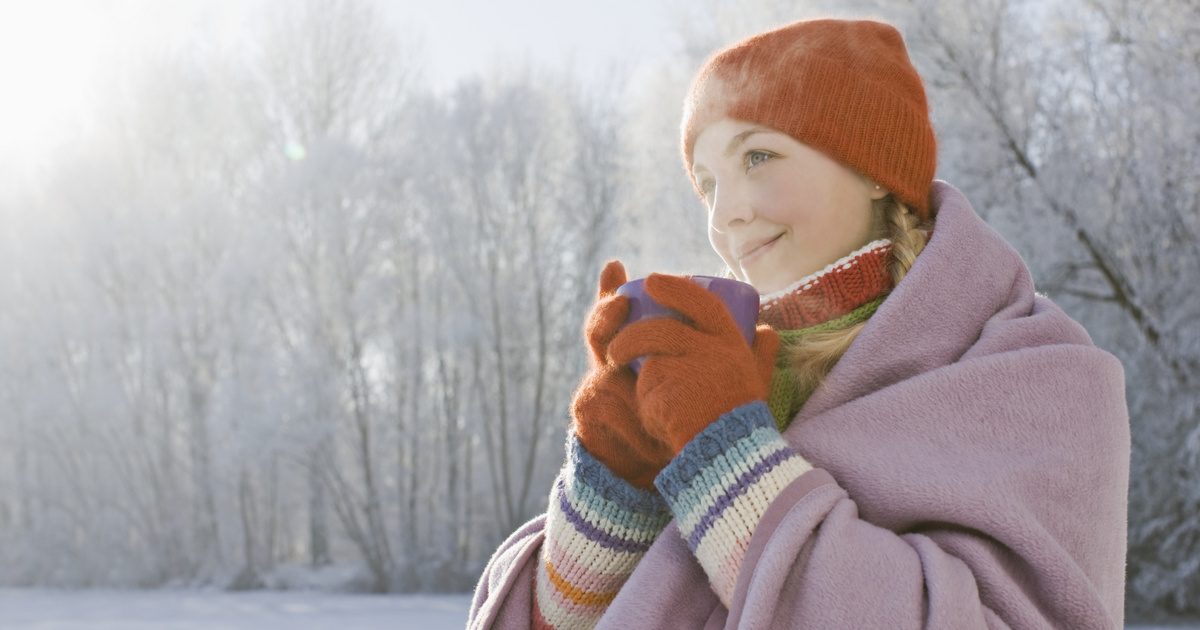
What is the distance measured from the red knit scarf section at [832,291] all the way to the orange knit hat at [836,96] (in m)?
0.12

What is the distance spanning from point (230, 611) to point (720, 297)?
1421 cm

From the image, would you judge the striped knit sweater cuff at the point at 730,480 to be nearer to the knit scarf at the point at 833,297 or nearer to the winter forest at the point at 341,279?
the knit scarf at the point at 833,297

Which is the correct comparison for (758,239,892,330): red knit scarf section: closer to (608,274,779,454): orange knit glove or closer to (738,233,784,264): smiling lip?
(738,233,784,264): smiling lip

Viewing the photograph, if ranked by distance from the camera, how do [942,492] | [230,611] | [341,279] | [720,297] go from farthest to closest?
[341,279] < [230,611] < [720,297] < [942,492]

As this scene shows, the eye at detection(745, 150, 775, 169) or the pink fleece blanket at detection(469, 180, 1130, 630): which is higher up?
the eye at detection(745, 150, 775, 169)

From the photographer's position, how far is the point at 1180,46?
1093cm

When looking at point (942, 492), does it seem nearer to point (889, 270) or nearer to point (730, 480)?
point (730, 480)

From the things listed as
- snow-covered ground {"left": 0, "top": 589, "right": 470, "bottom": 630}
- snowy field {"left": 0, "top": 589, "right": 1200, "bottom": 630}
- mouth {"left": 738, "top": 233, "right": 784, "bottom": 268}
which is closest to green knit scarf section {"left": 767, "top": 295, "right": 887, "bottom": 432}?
mouth {"left": 738, "top": 233, "right": 784, "bottom": 268}

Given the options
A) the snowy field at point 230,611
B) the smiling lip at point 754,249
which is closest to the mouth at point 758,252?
the smiling lip at point 754,249

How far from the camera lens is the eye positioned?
49.2 inches

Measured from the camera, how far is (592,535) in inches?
42.2

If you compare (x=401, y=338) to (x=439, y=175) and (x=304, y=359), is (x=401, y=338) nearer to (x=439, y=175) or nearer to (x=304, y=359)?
(x=304, y=359)

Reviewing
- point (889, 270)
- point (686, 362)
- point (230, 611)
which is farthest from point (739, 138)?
point (230, 611)

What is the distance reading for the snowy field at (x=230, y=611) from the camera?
11.7 m
